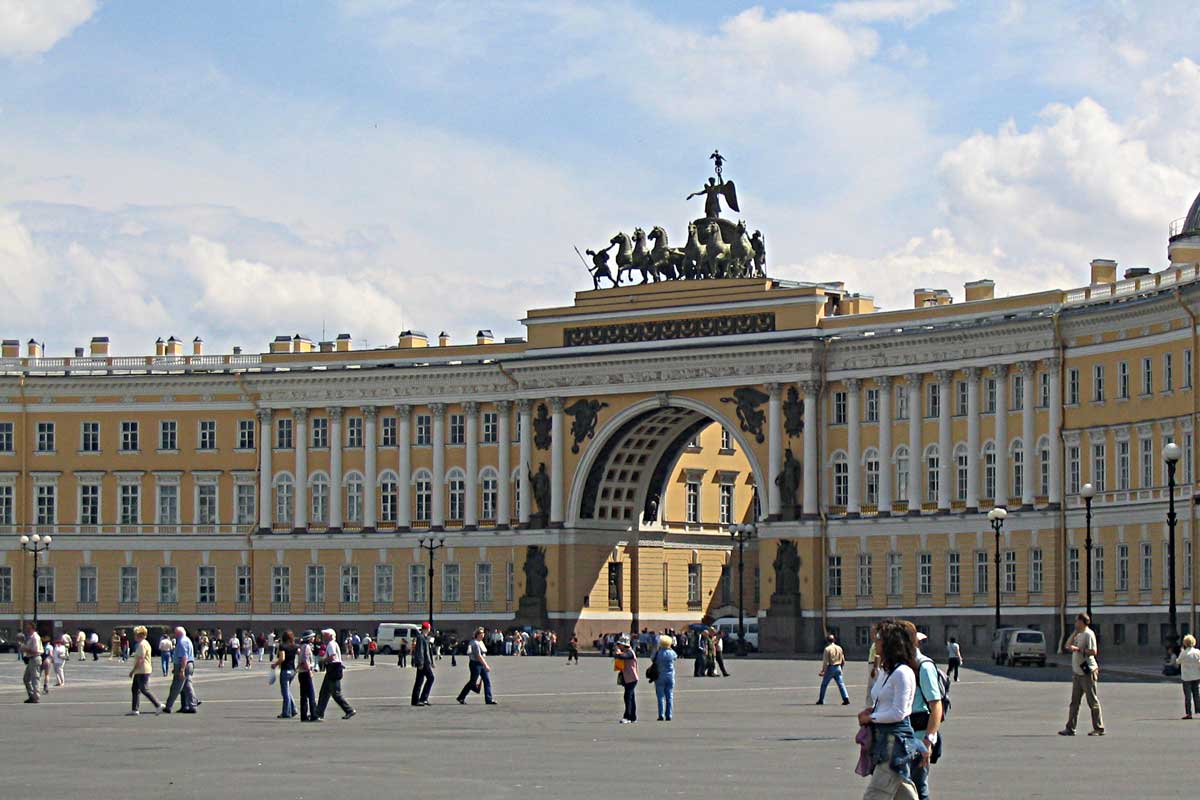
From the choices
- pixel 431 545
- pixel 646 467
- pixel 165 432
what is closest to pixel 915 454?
pixel 646 467

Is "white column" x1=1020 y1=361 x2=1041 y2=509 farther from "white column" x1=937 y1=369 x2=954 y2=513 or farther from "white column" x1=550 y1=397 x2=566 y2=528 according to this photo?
"white column" x1=550 y1=397 x2=566 y2=528

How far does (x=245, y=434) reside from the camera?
360 ft

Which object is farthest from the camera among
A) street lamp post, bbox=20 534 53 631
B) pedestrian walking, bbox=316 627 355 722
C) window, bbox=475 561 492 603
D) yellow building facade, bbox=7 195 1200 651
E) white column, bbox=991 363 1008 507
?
window, bbox=475 561 492 603

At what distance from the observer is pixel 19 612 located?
109 metres

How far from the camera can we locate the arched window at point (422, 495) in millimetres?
106375

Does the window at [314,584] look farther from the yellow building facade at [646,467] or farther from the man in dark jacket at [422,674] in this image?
the man in dark jacket at [422,674]

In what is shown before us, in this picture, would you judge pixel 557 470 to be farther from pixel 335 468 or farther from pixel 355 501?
pixel 335 468

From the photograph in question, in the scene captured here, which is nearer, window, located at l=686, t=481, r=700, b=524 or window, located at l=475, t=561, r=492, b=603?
window, located at l=475, t=561, r=492, b=603

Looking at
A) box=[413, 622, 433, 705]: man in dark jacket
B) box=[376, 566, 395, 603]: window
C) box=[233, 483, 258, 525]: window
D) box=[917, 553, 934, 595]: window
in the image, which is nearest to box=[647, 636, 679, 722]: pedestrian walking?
box=[413, 622, 433, 705]: man in dark jacket

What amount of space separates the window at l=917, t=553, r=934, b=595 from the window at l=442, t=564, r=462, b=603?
2298 centimetres

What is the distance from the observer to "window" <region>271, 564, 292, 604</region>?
109 m

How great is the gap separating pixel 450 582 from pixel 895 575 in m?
22.2

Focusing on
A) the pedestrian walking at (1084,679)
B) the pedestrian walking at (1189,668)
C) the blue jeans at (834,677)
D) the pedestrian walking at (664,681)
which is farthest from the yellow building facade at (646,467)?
the pedestrian walking at (1084,679)

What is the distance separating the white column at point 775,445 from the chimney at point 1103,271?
538 inches
